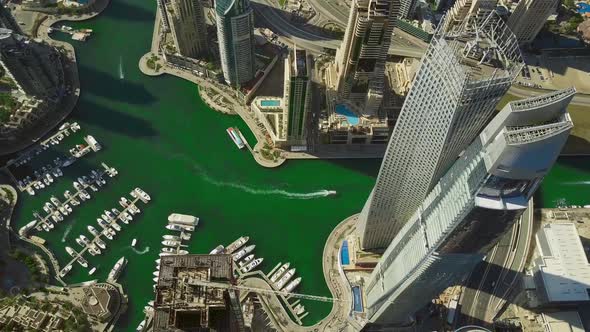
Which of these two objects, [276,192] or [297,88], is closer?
[297,88]

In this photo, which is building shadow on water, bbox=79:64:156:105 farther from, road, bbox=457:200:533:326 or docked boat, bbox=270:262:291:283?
road, bbox=457:200:533:326

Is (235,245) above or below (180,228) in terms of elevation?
below

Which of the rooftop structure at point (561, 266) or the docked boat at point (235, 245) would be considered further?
the docked boat at point (235, 245)

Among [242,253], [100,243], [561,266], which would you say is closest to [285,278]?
[242,253]

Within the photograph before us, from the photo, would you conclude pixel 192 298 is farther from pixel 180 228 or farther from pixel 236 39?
pixel 236 39

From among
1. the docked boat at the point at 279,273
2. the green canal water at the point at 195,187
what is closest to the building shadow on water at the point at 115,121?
the green canal water at the point at 195,187

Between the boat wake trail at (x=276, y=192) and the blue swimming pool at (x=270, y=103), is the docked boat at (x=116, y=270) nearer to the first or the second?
the boat wake trail at (x=276, y=192)

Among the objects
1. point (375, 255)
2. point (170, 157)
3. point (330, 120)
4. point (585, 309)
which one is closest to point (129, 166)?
point (170, 157)
